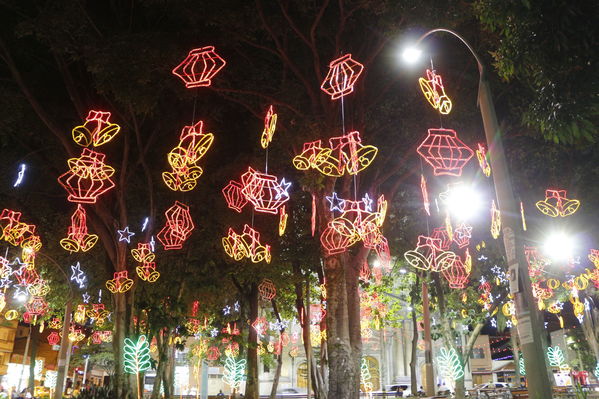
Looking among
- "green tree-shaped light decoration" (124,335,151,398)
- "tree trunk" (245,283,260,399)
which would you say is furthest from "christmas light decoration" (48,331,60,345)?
"green tree-shaped light decoration" (124,335,151,398)

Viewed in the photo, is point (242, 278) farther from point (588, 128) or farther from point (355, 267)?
point (588, 128)

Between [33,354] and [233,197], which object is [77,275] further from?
[33,354]

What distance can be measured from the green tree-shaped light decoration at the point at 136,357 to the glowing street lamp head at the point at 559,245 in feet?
51.3

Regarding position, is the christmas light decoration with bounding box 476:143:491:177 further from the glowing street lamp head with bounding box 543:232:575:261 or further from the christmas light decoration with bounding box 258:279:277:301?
the christmas light decoration with bounding box 258:279:277:301

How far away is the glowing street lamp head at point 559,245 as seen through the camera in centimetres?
1832

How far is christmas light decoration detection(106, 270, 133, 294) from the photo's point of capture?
629 inches

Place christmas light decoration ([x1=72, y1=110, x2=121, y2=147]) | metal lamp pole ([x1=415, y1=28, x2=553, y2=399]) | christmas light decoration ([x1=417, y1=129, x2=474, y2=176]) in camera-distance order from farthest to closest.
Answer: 1. christmas light decoration ([x1=72, y1=110, x2=121, y2=147])
2. christmas light decoration ([x1=417, y1=129, x2=474, y2=176])
3. metal lamp pole ([x1=415, y1=28, x2=553, y2=399])

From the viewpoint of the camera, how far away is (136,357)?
16.2 meters

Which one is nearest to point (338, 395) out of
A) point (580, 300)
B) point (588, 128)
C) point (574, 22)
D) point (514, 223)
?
point (514, 223)

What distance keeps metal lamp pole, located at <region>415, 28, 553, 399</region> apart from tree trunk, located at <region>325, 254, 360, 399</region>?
21.8 ft

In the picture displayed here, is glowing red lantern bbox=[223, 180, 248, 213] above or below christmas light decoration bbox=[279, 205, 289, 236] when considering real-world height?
above

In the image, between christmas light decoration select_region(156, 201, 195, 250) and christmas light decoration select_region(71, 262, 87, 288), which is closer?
christmas light decoration select_region(156, 201, 195, 250)

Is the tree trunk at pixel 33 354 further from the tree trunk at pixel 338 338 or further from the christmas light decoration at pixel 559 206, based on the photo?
the christmas light decoration at pixel 559 206

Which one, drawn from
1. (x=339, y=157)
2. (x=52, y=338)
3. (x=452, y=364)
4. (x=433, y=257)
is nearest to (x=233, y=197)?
(x=339, y=157)
